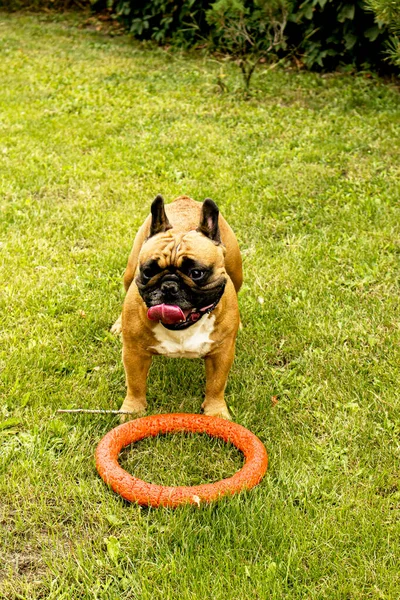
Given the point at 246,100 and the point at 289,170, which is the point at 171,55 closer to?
the point at 246,100

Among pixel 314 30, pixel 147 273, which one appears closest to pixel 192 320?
pixel 147 273

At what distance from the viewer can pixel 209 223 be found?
318cm

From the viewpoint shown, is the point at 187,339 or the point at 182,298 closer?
the point at 182,298

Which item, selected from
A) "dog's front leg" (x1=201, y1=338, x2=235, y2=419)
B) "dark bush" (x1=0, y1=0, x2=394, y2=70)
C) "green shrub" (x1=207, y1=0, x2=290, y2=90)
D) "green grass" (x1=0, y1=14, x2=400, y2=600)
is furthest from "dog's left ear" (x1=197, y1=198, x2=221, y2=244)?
"green shrub" (x1=207, y1=0, x2=290, y2=90)

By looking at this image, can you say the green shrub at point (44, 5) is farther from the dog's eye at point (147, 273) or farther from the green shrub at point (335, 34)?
the dog's eye at point (147, 273)

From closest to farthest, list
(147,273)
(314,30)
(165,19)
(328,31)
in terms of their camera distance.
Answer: (147,273) → (314,30) → (328,31) → (165,19)

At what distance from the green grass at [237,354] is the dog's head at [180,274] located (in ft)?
2.55

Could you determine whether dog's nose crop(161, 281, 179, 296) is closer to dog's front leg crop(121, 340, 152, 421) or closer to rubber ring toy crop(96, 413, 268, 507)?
dog's front leg crop(121, 340, 152, 421)

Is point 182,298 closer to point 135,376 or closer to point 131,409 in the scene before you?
point 135,376

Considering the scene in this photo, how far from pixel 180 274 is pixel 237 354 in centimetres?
134

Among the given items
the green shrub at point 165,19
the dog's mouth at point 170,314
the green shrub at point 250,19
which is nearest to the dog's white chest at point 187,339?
the dog's mouth at point 170,314

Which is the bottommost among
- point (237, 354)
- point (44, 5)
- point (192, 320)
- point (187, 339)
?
point (44, 5)

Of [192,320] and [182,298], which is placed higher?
[182,298]

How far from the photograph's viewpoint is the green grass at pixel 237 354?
2680mm
